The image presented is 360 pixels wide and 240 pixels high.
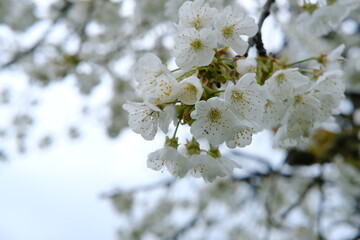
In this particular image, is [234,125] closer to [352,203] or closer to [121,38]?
[121,38]

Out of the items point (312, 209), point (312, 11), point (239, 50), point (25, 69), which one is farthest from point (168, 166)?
point (312, 209)

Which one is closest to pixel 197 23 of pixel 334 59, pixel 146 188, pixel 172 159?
pixel 172 159

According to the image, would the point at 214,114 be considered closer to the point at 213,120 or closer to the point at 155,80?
the point at 213,120

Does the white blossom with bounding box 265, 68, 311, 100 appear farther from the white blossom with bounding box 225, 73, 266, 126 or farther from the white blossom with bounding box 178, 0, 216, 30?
the white blossom with bounding box 178, 0, 216, 30

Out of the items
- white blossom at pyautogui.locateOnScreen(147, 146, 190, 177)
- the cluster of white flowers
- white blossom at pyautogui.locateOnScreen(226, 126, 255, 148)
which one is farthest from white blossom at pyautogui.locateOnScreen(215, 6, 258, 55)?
white blossom at pyautogui.locateOnScreen(147, 146, 190, 177)

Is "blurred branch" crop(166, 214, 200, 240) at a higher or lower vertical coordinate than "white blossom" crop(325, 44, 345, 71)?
lower

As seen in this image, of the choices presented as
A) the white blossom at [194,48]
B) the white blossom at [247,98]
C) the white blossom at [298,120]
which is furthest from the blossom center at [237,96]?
the white blossom at [298,120]
